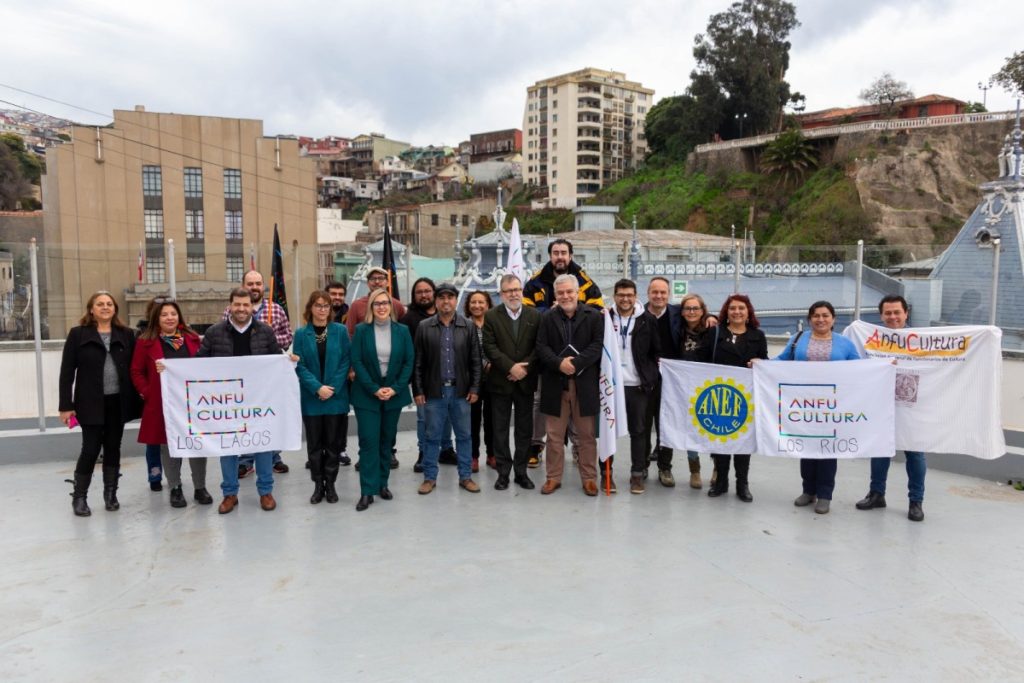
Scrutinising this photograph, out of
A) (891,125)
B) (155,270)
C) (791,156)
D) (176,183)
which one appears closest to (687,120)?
(791,156)

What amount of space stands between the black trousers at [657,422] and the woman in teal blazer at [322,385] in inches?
92.2

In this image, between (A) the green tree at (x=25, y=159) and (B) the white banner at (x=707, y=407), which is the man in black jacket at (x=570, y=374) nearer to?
(B) the white banner at (x=707, y=407)

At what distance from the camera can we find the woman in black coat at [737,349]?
5.48 metres

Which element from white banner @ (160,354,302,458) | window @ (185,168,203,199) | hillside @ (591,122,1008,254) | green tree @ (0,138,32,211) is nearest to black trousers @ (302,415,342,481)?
white banner @ (160,354,302,458)

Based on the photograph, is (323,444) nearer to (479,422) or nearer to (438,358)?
(438,358)

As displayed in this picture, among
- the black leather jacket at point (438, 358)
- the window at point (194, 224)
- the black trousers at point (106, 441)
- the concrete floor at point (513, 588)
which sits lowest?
the concrete floor at point (513, 588)

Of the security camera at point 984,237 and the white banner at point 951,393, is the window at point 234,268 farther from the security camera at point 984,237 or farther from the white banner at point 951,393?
the security camera at point 984,237

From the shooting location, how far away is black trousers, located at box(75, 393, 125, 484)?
5043mm

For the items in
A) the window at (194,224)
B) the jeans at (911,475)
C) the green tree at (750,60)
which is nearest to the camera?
the jeans at (911,475)

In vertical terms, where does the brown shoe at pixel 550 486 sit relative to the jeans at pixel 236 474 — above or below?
below

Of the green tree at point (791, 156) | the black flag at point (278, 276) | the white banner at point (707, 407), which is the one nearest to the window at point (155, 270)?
the black flag at point (278, 276)

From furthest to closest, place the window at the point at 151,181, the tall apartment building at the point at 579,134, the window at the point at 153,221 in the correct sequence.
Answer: the tall apartment building at the point at 579,134
the window at the point at 153,221
the window at the point at 151,181

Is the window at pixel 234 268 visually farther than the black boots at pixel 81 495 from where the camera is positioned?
Yes

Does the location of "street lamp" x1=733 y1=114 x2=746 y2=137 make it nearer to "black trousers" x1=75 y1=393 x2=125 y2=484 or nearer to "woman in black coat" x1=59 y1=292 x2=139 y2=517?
"woman in black coat" x1=59 y1=292 x2=139 y2=517
